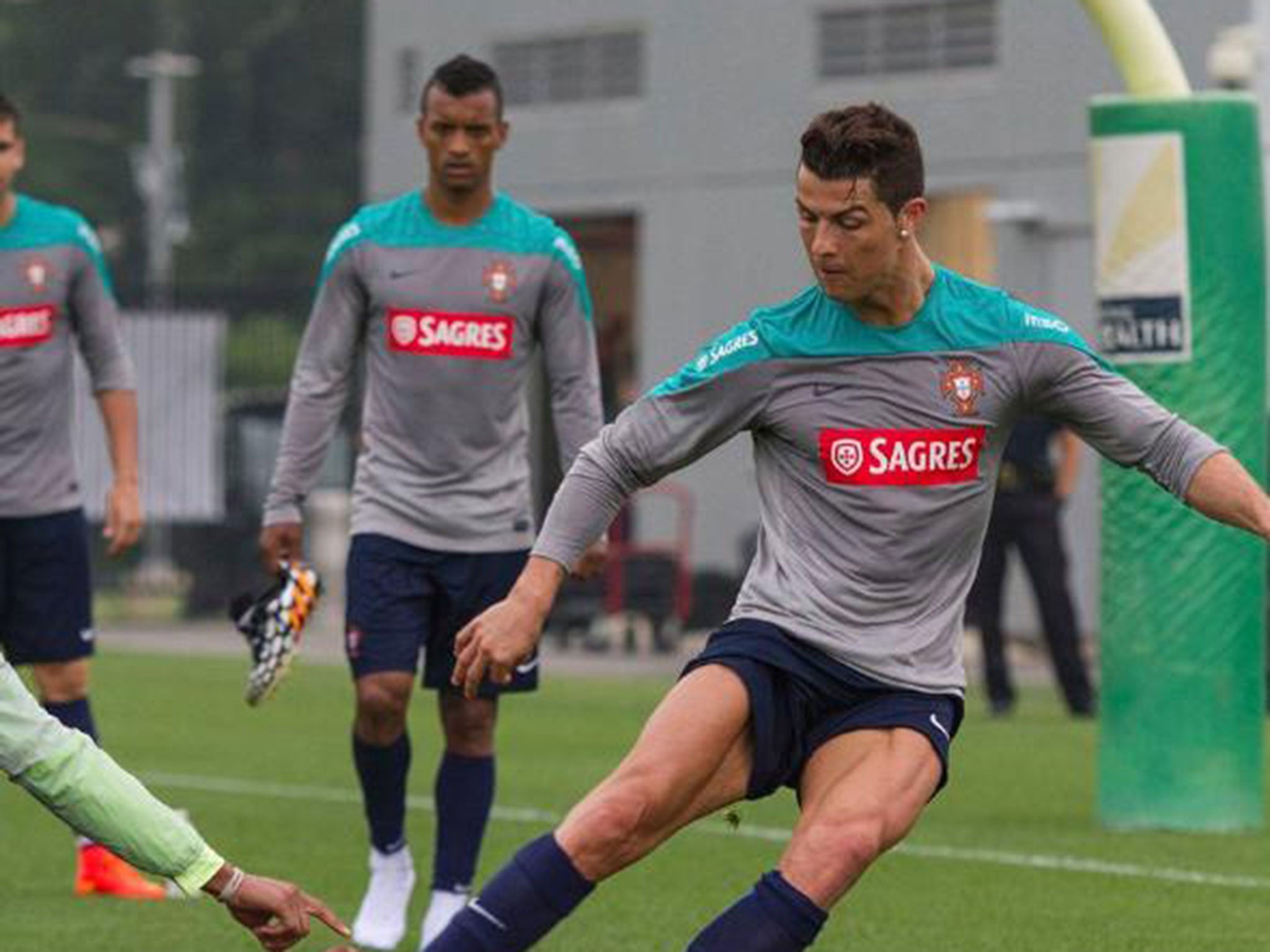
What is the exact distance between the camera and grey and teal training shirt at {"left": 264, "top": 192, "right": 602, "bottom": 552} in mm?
10258

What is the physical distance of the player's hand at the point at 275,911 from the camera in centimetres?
648

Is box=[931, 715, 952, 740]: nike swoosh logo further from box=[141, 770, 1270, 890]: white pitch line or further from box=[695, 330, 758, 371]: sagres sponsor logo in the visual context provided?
box=[141, 770, 1270, 890]: white pitch line

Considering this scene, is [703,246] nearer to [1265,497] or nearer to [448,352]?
[448,352]

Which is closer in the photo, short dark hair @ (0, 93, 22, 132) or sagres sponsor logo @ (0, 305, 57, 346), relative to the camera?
short dark hair @ (0, 93, 22, 132)

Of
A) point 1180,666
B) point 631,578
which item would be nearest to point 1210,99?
point 1180,666

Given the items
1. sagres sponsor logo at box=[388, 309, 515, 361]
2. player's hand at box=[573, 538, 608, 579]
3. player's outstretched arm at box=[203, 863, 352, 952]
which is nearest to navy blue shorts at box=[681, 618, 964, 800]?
player's outstretched arm at box=[203, 863, 352, 952]

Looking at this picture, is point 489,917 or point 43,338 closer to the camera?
point 489,917

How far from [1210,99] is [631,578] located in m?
15.1

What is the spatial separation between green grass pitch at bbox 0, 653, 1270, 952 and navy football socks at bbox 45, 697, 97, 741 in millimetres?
559

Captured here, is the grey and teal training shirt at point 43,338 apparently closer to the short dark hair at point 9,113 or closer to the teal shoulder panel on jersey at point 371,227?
the short dark hair at point 9,113

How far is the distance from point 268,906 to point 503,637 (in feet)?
2.76

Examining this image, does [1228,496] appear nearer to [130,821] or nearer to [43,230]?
[130,821]

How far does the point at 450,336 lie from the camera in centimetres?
1025

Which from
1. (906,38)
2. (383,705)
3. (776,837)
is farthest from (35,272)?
(906,38)
